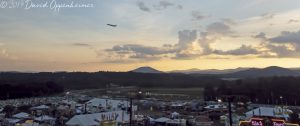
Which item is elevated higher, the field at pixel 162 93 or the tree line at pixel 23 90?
the tree line at pixel 23 90

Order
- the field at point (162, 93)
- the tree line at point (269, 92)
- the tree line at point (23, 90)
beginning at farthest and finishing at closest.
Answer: the field at point (162, 93)
the tree line at point (23, 90)
the tree line at point (269, 92)

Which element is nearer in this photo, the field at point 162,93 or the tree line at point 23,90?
the tree line at point 23,90

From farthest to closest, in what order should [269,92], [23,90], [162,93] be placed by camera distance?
[162,93] → [23,90] → [269,92]

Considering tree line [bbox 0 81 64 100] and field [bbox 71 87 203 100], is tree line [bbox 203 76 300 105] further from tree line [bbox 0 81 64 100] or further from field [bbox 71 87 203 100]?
tree line [bbox 0 81 64 100]

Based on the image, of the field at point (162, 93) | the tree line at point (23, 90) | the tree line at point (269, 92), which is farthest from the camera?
the field at point (162, 93)

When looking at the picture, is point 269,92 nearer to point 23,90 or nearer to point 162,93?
point 162,93

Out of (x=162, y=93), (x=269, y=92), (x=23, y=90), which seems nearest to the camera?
(x=269, y=92)

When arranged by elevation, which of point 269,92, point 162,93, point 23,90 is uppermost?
point 23,90

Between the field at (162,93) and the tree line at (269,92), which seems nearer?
the tree line at (269,92)

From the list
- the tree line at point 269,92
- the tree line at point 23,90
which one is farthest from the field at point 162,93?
the tree line at point 269,92

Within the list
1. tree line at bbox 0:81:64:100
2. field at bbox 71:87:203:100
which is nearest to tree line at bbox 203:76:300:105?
field at bbox 71:87:203:100

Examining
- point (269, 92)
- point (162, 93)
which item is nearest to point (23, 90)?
point (162, 93)

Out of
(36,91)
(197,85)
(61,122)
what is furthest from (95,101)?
(197,85)

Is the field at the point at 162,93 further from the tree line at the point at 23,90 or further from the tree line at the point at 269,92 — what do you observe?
the tree line at the point at 269,92
